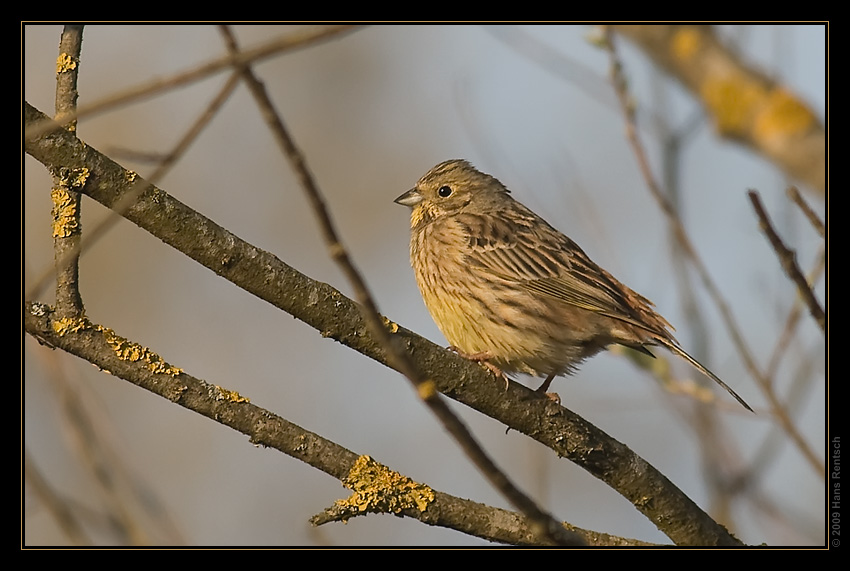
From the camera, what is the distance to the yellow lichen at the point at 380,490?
3828mm

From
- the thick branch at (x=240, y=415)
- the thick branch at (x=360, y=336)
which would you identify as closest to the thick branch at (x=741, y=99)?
the thick branch at (x=360, y=336)

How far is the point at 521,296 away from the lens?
5895mm

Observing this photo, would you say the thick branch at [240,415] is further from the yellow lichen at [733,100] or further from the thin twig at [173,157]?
the yellow lichen at [733,100]

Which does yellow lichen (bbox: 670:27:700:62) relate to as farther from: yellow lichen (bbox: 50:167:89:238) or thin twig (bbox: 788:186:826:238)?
yellow lichen (bbox: 50:167:89:238)

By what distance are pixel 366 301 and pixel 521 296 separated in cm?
366

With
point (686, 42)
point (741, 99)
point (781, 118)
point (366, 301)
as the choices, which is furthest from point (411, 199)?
point (366, 301)

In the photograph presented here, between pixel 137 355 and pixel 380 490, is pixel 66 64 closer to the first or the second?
pixel 137 355

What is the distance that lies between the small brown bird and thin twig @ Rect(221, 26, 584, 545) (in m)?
2.58

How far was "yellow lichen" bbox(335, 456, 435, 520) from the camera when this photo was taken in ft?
12.6

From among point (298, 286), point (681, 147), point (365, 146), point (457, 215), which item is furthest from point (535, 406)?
point (365, 146)

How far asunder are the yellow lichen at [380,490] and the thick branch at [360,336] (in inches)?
15.6

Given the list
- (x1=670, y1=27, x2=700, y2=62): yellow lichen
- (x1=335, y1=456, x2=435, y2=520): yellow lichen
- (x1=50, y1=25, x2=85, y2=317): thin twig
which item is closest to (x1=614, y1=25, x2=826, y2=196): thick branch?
(x1=670, y1=27, x2=700, y2=62): yellow lichen

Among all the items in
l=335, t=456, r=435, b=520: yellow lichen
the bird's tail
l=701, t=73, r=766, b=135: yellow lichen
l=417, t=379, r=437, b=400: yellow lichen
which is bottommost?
l=417, t=379, r=437, b=400: yellow lichen

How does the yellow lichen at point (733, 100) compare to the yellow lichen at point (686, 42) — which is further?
the yellow lichen at point (686, 42)
